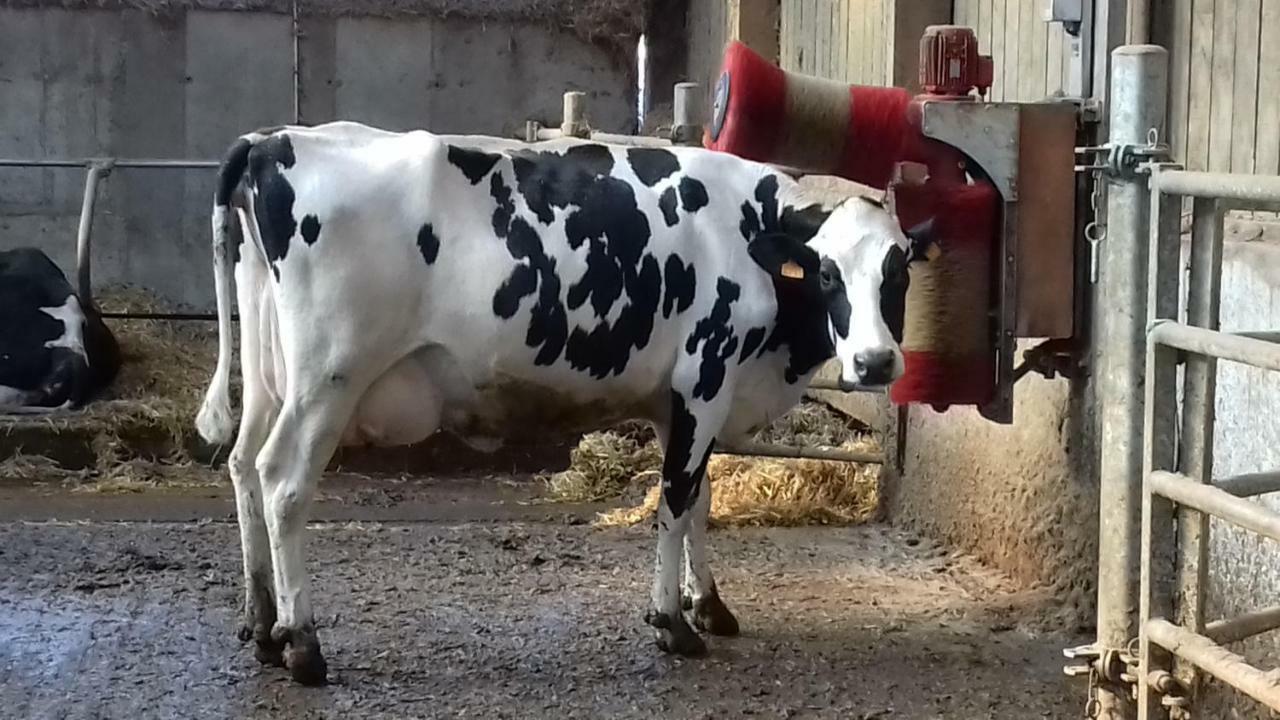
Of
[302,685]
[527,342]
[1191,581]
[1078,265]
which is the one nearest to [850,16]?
[1078,265]

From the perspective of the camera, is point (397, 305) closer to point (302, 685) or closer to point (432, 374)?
point (432, 374)

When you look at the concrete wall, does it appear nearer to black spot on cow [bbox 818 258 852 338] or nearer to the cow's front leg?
the cow's front leg

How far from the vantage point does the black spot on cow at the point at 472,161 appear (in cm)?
461

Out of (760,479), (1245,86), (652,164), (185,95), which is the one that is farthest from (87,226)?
(1245,86)

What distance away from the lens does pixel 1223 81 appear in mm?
4188

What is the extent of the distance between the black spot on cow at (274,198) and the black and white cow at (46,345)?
4.25 meters

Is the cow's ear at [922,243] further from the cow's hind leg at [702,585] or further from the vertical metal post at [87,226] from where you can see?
the vertical metal post at [87,226]

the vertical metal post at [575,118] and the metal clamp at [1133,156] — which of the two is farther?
the vertical metal post at [575,118]

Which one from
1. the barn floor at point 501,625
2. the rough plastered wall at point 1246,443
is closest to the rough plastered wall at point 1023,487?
the barn floor at point 501,625

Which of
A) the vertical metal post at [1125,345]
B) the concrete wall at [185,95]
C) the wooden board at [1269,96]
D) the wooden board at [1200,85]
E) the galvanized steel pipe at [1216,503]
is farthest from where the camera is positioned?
the concrete wall at [185,95]

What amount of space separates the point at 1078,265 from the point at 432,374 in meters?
2.08

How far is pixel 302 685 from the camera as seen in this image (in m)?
4.38

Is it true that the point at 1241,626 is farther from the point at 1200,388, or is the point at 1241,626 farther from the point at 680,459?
the point at 680,459

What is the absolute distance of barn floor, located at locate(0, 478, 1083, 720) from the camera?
4309mm
